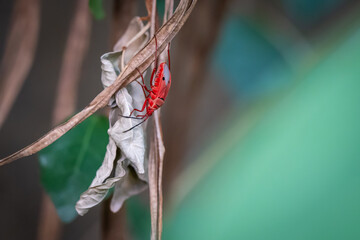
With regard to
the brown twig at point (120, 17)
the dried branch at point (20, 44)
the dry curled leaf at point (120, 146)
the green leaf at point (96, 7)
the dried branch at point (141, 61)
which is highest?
the dried branch at point (20, 44)

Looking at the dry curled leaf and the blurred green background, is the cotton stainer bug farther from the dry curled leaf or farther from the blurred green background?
the blurred green background

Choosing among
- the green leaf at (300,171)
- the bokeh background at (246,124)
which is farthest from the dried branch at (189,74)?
the green leaf at (300,171)

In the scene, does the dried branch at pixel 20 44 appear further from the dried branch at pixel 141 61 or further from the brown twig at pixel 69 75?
the dried branch at pixel 141 61

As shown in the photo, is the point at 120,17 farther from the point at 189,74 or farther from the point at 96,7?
the point at 189,74

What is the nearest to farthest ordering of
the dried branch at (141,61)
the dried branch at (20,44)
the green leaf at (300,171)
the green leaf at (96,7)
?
1. the dried branch at (141,61)
2. the green leaf at (96,7)
3. the dried branch at (20,44)
4. the green leaf at (300,171)

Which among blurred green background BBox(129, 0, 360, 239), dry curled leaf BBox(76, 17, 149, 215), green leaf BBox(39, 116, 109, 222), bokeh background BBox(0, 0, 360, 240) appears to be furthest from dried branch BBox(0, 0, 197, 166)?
blurred green background BBox(129, 0, 360, 239)
